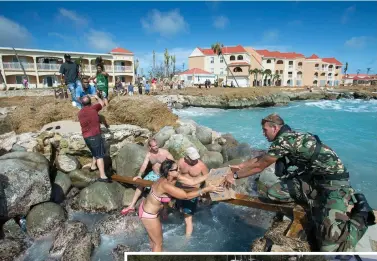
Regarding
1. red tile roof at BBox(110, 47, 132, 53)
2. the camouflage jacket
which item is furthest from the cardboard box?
red tile roof at BBox(110, 47, 132, 53)

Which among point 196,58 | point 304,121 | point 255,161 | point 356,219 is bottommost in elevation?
point 304,121

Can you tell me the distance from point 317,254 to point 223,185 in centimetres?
182

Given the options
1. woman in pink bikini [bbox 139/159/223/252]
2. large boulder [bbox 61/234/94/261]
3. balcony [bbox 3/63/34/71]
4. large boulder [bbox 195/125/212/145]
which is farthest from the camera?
balcony [bbox 3/63/34/71]

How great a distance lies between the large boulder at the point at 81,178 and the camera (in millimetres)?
7340

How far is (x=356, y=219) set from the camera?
344 centimetres

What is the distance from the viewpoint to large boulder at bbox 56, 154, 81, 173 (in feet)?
24.6

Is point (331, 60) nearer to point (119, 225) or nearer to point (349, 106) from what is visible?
point (349, 106)

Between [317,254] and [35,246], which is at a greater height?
[317,254]

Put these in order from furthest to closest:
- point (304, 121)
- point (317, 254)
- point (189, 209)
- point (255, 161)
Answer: point (304, 121) → point (189, 209) → point (255, 161) → point (317, 254)

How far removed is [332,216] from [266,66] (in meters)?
66.3

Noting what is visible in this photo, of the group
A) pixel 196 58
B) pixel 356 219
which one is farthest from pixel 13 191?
pixel 196 58

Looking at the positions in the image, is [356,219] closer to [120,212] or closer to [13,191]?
[120,212]

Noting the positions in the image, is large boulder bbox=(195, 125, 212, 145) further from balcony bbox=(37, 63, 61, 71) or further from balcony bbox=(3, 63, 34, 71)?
balcony bbox=(37, 63, 61, 71)

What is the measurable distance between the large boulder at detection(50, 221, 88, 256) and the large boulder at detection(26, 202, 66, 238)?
1.82ft
